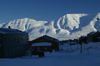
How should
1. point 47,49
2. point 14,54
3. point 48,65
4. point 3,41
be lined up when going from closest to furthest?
point 48,65
point 3,41
point 14,54
point 47,49

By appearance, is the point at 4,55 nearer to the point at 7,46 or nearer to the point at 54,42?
the point at 7,46

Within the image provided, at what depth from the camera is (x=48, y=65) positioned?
43.4ft

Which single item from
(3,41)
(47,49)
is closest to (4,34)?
(3,41)

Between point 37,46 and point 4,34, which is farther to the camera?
point 37,46

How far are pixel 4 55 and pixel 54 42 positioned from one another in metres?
38.8

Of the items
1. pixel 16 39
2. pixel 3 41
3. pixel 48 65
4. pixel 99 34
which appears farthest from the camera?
pixel 99 34

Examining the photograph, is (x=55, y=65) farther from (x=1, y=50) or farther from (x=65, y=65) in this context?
(x=1, y=50)

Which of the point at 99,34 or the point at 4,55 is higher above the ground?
the point at 99,34

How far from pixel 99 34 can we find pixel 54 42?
86.4 feet

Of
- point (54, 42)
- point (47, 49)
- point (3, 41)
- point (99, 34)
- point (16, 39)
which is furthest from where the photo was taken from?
point (99, 34)

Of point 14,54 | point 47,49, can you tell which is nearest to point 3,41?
point 14,54

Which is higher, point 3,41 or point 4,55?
point 3,41

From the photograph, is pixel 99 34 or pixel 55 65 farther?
pixel 99 34

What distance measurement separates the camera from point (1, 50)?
77.8 feet
